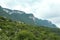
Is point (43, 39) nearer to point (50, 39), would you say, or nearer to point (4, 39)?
point (50, 39)

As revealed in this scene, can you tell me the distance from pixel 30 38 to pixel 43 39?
2337 cm

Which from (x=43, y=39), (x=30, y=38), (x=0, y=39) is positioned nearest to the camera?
(x=0, y=39)

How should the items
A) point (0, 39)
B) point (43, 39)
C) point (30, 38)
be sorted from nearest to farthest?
point (0, 39)
point (30, 38)
point (43, 39)

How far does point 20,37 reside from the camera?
3086 inches

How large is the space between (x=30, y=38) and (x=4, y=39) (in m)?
8.28

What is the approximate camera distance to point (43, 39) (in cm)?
10269

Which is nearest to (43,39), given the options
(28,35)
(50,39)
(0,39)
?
(50,39)

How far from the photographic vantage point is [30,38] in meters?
80.0

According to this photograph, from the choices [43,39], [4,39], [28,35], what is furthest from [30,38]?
[43,39]

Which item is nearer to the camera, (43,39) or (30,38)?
(30,38)

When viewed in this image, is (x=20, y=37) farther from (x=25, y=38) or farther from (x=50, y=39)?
(x=50, y=39)

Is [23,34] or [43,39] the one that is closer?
[23,34]

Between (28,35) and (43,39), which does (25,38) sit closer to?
(28,35)

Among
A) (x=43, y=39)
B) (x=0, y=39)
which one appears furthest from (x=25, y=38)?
(x=43, y=39)
